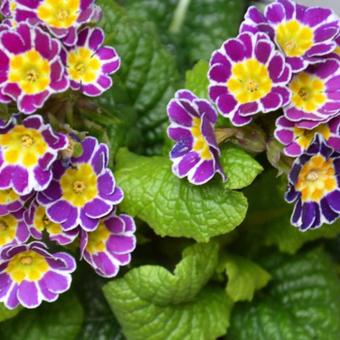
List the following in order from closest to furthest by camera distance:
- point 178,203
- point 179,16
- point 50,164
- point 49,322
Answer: point 50,164, point 178,203, point 49,322, point 179,16

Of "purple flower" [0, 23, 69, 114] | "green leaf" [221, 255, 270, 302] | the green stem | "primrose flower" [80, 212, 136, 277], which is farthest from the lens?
the green stem

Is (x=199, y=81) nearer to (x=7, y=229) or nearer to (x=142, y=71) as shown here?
(x=142, y=71)

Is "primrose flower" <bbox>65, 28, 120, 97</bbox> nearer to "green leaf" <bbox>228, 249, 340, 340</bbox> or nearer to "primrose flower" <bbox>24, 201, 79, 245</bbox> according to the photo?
"primrose flower" <bbox>24, 201, 79, 245</bbox>

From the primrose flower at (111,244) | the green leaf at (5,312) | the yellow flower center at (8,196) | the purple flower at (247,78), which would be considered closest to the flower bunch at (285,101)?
the purple flower at (247,78)

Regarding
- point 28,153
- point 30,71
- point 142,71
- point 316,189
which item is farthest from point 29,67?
point 316,189

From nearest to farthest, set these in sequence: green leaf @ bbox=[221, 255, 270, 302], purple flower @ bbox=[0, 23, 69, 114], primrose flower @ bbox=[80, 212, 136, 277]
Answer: purple flower @ bbox=[0, 23, 69, 114] < primrose flower @ bbox=[80, 212, 136, 277] < green leaf @ bbox=[221, 255, 270, 302]

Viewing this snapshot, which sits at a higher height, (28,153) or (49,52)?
(49,52)

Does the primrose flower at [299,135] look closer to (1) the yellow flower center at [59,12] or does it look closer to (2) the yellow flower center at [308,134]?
(2) the yellow flower center at [308,134]

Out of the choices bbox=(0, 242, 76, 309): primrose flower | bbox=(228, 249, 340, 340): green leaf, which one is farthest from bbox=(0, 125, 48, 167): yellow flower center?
bbox=(228, 249, 340, 340): green leaf
